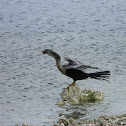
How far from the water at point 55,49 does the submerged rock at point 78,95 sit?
1.00 ft

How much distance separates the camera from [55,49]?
2252cm

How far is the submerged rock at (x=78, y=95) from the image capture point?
1405cm

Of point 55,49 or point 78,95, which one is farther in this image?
point 55,49

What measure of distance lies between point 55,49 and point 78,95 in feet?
28.3

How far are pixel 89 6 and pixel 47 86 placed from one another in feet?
73.5

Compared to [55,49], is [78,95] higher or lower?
lower

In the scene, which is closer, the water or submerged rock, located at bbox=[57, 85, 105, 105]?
the water

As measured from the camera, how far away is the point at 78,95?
557 inches

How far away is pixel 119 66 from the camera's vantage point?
61.4ft

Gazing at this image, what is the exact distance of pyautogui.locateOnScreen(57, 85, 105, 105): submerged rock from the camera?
14.1 meters

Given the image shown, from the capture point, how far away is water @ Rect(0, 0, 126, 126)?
13320mm

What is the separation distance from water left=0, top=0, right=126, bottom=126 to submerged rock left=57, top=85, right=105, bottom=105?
1.00ft

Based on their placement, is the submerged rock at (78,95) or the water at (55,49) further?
the submerged rock at (78,95)

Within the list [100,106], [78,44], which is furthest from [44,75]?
[78,44]
